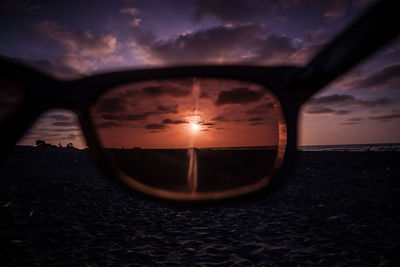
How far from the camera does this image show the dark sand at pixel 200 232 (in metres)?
3.06

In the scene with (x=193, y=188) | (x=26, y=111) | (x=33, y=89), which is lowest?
(x=193, y=188)

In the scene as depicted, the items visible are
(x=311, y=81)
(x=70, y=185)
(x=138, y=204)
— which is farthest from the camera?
(x=70, y=185)

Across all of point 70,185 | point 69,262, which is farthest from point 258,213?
point 70,185

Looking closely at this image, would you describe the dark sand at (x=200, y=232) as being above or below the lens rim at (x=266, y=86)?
below

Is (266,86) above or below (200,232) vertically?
above

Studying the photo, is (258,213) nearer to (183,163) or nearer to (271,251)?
(271,251)

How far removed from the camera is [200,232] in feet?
13.2

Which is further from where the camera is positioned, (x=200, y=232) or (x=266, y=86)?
(x=200, y=232)

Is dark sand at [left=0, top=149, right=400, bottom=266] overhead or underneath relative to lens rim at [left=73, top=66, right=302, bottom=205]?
underneath

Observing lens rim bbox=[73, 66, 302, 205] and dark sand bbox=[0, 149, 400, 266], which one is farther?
dark sand bbox=[0, 149, 400, 266]

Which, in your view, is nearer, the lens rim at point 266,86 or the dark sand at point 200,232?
the lens rim at point 266,86

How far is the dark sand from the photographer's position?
10.0 ft

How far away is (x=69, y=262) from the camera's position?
9.53 ft

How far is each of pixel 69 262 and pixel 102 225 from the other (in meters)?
1.37
